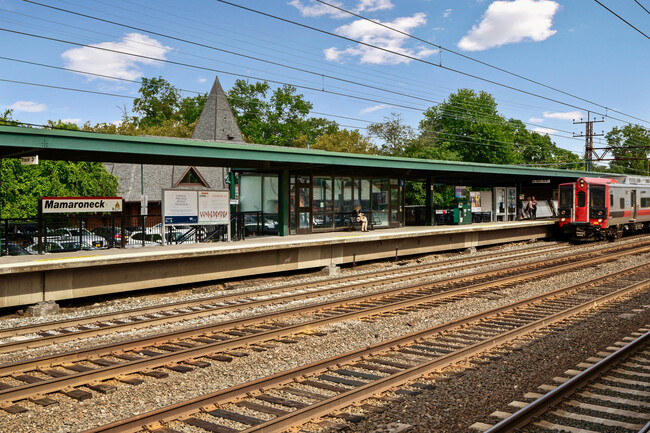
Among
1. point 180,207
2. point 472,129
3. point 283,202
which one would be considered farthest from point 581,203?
point 472,129

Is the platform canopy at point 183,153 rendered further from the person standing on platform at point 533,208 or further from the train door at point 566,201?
the person standing on platform at point 533,208

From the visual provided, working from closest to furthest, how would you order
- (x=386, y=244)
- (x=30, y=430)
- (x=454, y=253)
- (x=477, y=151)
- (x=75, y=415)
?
1. (x=30, y=430)
2. (x=75, y=415)
3. (x=386, y=244)
4. (x=454, y=253)
5. (x=477, y=151)

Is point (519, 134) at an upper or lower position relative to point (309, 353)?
upper

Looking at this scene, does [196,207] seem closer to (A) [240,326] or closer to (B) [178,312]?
(B) [178,312]

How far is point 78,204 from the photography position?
48.4 feet

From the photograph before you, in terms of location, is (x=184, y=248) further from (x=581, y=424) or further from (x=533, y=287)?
(x=581, y=424)

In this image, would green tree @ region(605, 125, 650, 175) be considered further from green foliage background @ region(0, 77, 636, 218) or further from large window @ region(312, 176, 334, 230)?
large window @ region(312, 176, 334, 230)

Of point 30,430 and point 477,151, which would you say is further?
point 477,151

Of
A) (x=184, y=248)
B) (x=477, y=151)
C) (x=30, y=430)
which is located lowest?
(x=30, y=430)

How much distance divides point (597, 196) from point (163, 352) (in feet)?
85.7

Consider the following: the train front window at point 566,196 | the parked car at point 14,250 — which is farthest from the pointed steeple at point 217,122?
the parked car at point 14,250

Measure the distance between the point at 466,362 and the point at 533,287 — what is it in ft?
24.7

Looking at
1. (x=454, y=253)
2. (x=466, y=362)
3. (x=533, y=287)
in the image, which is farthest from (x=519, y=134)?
(x=466, y=362)

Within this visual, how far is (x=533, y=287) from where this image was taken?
47.0 ft
